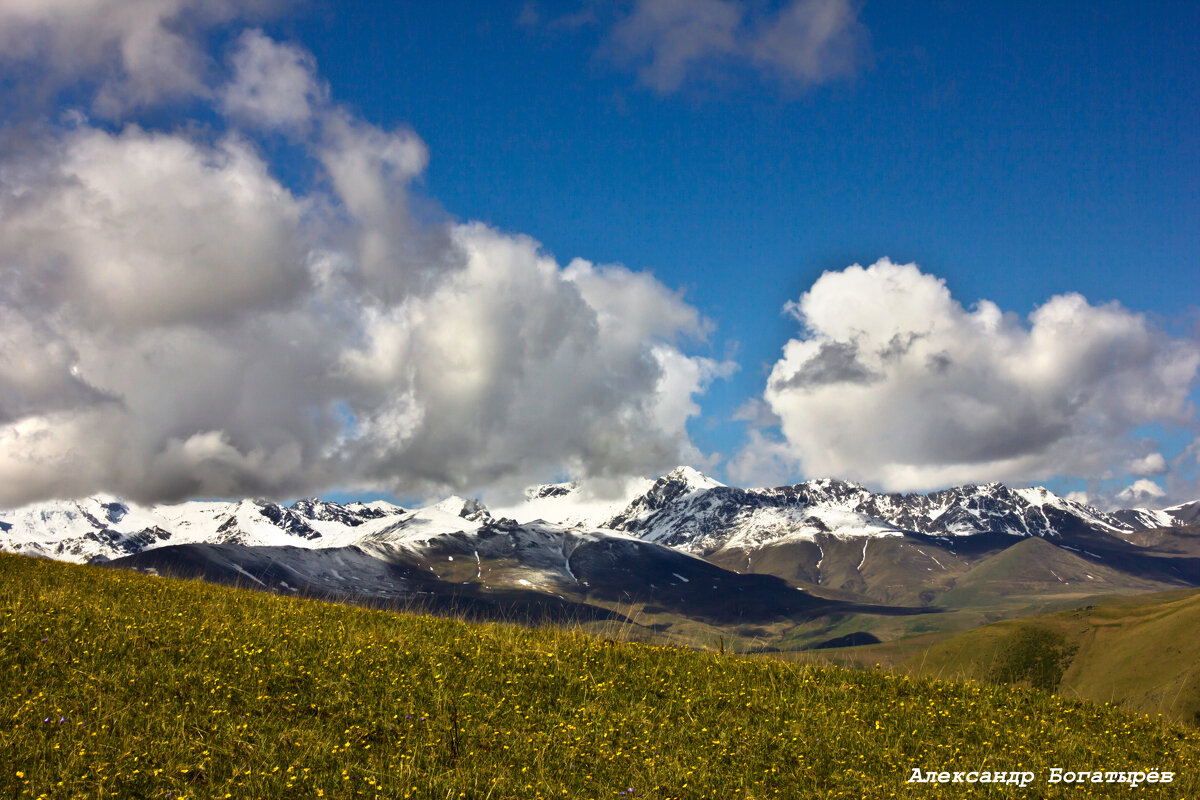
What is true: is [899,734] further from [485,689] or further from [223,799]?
[223,799]

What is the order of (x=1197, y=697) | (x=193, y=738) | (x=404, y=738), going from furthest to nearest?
(x=1197, y=697) < (x=404, y=738) < (x=193, y=738)

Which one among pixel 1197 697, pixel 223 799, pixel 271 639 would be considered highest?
pixel 271 639

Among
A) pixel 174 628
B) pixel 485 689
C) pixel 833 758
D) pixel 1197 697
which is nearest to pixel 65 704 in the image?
pixel 174 628

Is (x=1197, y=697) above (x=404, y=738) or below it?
below

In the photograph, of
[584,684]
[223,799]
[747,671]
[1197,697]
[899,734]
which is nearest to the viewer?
[223,799]

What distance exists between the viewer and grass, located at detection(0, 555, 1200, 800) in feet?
32.0

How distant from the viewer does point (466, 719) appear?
11.7 metres

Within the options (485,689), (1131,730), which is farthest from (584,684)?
(1131,730)

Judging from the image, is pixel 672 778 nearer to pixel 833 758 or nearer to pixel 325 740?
pixel 833 758

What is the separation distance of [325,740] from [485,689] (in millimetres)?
3168

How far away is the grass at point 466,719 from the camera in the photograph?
384 inches

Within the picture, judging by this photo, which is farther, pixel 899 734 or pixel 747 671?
pixel 747 671

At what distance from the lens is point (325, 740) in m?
10.7

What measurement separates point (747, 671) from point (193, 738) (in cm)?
1060
